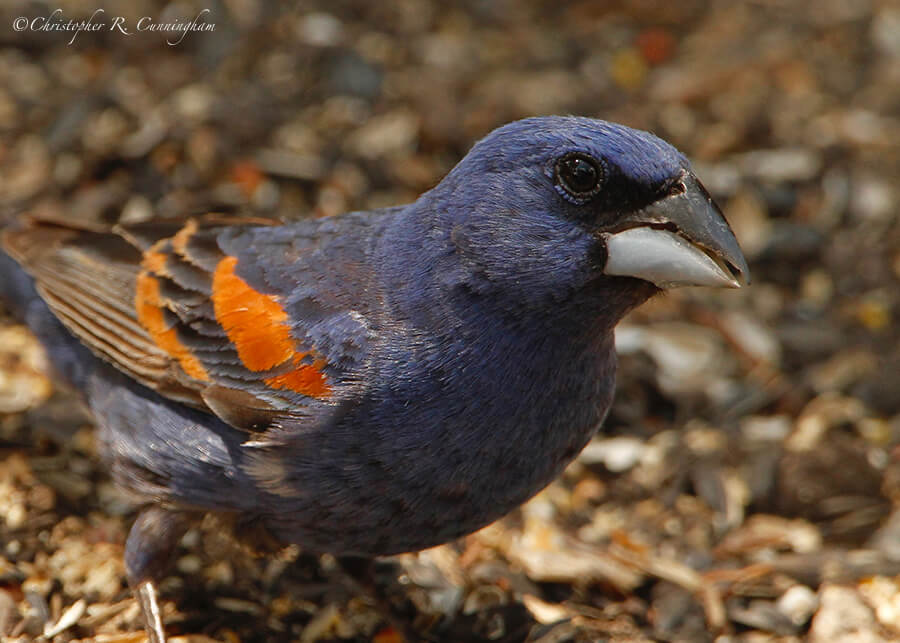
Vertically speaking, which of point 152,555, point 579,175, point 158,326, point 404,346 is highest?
point 579,175

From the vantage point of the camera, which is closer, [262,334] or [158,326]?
[262,334]

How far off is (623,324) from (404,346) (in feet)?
6.39

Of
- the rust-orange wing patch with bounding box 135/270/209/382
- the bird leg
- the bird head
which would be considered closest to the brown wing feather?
the rust-orange wing patch with bounding box 135/270/209/382

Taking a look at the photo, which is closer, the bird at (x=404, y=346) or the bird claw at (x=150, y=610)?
the bird at (x=404, y=346)

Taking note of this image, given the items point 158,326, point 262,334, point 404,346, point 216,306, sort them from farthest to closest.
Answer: point 158,326 → point 216,306 → point 262,334 → point 404,346

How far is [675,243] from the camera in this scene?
8.52 ft

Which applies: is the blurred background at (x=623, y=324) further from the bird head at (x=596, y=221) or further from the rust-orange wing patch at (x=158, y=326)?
the bird head at (x=596, y=221)

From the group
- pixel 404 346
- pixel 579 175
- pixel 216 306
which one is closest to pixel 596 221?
pixel 579 175

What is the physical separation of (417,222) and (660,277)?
66 centimetres

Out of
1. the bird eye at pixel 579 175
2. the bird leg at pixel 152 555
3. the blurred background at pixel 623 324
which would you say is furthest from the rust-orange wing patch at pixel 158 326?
the bird eye at pixel 579 175

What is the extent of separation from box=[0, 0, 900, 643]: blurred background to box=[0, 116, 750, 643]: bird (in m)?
0.48

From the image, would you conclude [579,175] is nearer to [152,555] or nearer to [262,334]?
[262,334]

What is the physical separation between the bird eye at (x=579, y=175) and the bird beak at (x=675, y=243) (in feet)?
0.33

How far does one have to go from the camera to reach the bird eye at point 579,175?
2.60 m
